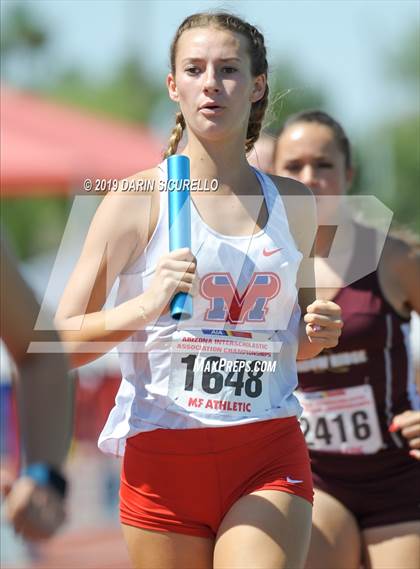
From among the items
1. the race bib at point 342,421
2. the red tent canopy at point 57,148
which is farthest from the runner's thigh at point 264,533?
the red tent canopy at point 57,148

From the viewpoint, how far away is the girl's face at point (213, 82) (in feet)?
11.8

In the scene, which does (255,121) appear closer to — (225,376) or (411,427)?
(225,376)

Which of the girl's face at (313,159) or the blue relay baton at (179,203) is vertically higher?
the girl's face at (313,159)

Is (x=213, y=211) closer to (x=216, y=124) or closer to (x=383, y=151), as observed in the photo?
(x=216, y=124)

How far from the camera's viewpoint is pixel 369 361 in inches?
166

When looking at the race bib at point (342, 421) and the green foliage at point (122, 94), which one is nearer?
the race bib at point (342, 421)

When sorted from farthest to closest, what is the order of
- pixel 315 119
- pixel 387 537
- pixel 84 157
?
pixel 84 157, pixel 315 119, pixel 387 537

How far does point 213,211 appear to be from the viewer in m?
3.59

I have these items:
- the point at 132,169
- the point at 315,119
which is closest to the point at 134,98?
the point at 132,169

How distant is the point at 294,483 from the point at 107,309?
70 centimetres

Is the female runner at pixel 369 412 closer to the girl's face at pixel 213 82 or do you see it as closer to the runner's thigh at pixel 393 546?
the runner's thigh at pixel 393 546

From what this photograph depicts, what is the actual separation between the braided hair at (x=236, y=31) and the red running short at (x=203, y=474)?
90 centimetres

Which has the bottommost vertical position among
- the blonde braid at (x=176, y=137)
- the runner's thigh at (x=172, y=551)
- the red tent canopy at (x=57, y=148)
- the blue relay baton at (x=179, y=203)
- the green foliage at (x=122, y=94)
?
the runner's thigh at (x=172, y=551)

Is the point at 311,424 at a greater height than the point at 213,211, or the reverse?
the point at 213,211
